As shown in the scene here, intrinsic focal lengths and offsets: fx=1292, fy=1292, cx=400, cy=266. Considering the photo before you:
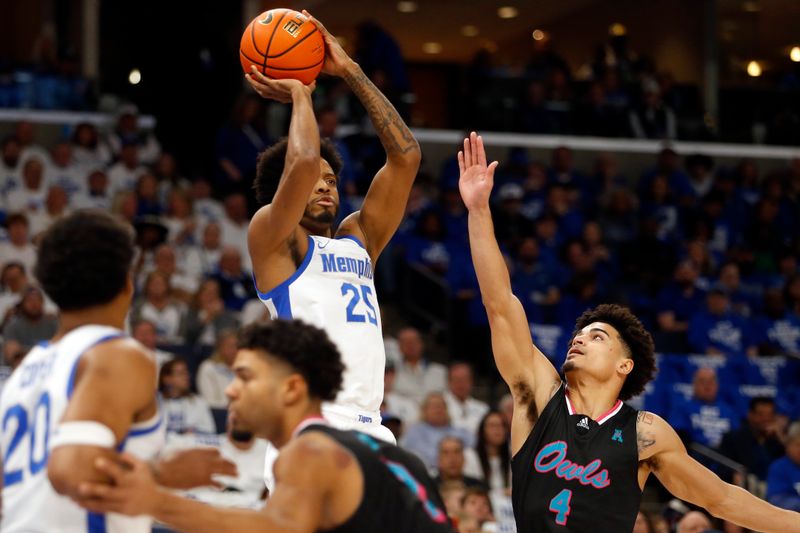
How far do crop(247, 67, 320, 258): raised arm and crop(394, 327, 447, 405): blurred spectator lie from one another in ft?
21.2

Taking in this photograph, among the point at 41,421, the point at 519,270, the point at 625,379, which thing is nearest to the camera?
the point at 41,421

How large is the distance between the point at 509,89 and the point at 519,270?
4904 millimetres

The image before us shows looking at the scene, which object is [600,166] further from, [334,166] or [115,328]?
[115,328]

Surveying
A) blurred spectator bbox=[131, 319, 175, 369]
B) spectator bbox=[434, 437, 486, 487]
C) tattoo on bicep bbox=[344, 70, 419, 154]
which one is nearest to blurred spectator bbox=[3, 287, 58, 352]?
blurred spectator bbox=[131, 319, 175, 369]

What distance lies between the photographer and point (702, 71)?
68.2ft

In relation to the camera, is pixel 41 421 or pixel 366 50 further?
pixel 366 50

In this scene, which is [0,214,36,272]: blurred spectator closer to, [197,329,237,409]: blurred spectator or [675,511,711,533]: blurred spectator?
[197,329,237,409]: blurred spectator

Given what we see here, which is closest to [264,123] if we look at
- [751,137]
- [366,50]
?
[366,50]

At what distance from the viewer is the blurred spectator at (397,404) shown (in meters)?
11.2

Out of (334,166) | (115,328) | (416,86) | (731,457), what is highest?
(416,86)

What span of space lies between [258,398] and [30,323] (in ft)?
24.5

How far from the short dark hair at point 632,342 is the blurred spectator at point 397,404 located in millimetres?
5098

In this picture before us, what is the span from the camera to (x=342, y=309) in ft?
18.4

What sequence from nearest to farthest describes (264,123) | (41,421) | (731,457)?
1. (41,421)
2. (731,457)
3. (264,123)
